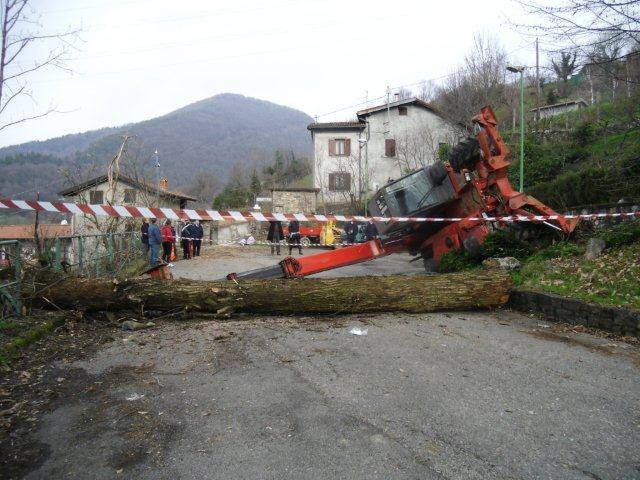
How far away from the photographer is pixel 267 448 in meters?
3.19

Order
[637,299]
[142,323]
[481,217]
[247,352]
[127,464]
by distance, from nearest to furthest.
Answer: [127,464] → [247,352] → [637,299] → [142,323] → [481,217]

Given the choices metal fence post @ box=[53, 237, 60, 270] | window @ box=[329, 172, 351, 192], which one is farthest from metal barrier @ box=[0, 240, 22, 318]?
window @ box=[329, 172, 351, 192]

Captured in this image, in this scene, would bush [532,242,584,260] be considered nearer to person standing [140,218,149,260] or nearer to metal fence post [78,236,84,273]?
metal fence post [78,236,84,273]

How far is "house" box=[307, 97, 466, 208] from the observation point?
39250mm

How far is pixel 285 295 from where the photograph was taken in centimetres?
700

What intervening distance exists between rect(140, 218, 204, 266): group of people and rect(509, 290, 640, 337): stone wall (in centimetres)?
987

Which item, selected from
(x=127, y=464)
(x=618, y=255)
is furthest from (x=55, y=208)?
(x=618, y=255)

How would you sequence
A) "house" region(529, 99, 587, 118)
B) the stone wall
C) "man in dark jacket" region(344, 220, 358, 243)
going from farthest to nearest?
1. "house" region(529, 99, 587, 118)
2. "man in dark jacket" region(344, 220, 358, 243)
3. the stone wall

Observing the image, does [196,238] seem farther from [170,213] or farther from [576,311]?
[576,311]

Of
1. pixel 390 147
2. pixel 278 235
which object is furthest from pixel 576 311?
pixel 390 147

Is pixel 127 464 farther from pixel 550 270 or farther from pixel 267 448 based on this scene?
pixel 550 270

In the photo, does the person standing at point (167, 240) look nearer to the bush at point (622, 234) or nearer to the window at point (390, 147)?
the bush at point (622, 234)

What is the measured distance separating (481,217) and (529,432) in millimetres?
6555

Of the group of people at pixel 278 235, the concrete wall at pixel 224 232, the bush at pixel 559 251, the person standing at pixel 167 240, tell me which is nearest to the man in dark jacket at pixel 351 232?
the group of people at pixel 278 235
